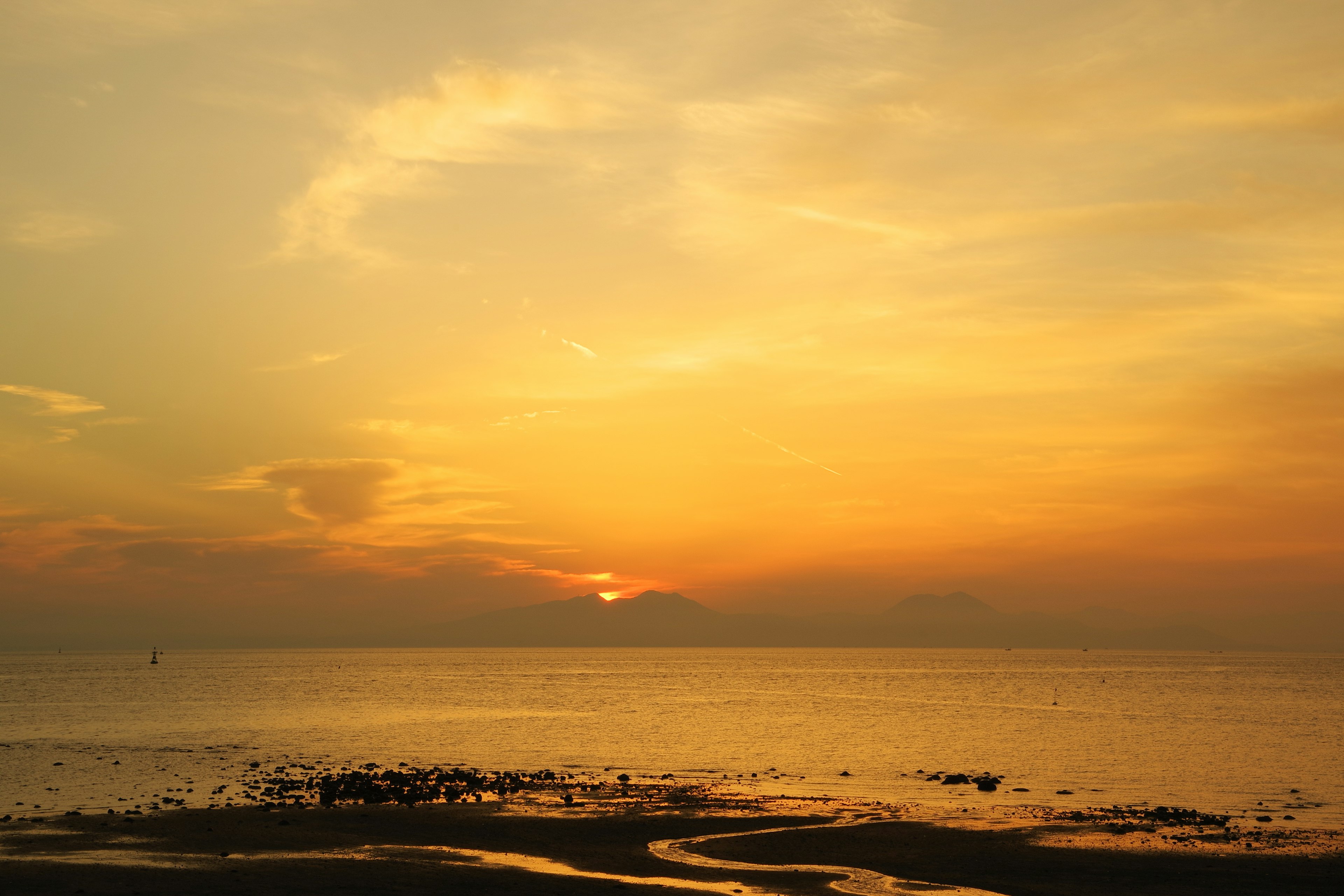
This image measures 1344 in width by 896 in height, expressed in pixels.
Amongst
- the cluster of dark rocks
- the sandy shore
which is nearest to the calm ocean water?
the cluster of dark rocks

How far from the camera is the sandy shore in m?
31.0

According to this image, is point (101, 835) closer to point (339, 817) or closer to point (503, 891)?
point (339, 817)

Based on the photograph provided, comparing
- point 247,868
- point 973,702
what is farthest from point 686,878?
point 973,702

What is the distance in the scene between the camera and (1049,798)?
2024 inches

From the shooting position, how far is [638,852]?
121 ft

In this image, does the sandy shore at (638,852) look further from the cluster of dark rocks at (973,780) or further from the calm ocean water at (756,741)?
the cluster of dark rocks at (973,780)

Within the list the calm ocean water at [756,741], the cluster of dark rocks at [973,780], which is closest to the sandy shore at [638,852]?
the calm ocean water at [756,741]

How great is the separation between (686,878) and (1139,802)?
1160 inches

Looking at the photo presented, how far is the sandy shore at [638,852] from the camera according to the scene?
31.0m

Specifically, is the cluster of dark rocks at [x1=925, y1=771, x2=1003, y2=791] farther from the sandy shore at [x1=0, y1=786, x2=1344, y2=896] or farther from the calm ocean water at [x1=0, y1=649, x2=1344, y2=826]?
the sandy shore at [x1=0, y1=786, x2=1344, y2=896]

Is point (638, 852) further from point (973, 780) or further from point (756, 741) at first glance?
point (756, 741)

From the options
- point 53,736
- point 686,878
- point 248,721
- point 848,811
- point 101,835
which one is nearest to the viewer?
point 686,878

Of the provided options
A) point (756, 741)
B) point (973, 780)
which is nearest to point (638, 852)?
point (973, 780)

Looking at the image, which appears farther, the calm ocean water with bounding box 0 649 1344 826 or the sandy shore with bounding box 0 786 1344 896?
the calm ocean water with bounding box 0 649 1344 826
